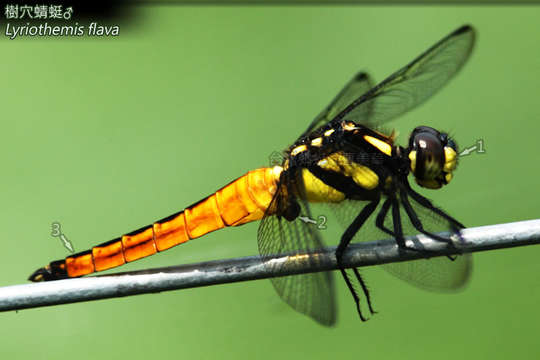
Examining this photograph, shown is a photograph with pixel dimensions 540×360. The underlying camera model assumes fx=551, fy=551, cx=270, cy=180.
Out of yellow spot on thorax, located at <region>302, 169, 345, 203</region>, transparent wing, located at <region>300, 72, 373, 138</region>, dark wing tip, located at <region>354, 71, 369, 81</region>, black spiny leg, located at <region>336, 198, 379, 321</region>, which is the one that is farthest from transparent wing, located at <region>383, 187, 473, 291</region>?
dark wing tip, located at <region>354, 71, 369, 81</region>

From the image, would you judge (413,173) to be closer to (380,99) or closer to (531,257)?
(380,99)

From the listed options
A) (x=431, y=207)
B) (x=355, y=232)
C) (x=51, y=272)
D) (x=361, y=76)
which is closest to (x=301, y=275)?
(x=355, y=232)

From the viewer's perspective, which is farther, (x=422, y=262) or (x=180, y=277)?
(x=422, y=262)

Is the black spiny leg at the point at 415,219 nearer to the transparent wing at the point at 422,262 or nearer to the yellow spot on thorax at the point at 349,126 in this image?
the transparent wing at the point at 422,262

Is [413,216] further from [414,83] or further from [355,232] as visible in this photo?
[414,83]

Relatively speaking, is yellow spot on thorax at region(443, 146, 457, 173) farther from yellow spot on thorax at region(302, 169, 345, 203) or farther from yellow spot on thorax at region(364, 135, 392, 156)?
yellow spot on thorax at region(302, 169, 345, 203)

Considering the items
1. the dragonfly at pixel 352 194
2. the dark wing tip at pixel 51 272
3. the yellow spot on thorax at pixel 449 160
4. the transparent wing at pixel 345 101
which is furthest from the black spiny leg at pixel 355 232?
the dark wing tip at pixel 51 272

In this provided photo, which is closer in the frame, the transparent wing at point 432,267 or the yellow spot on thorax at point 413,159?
the transparent wing at point 432,267
